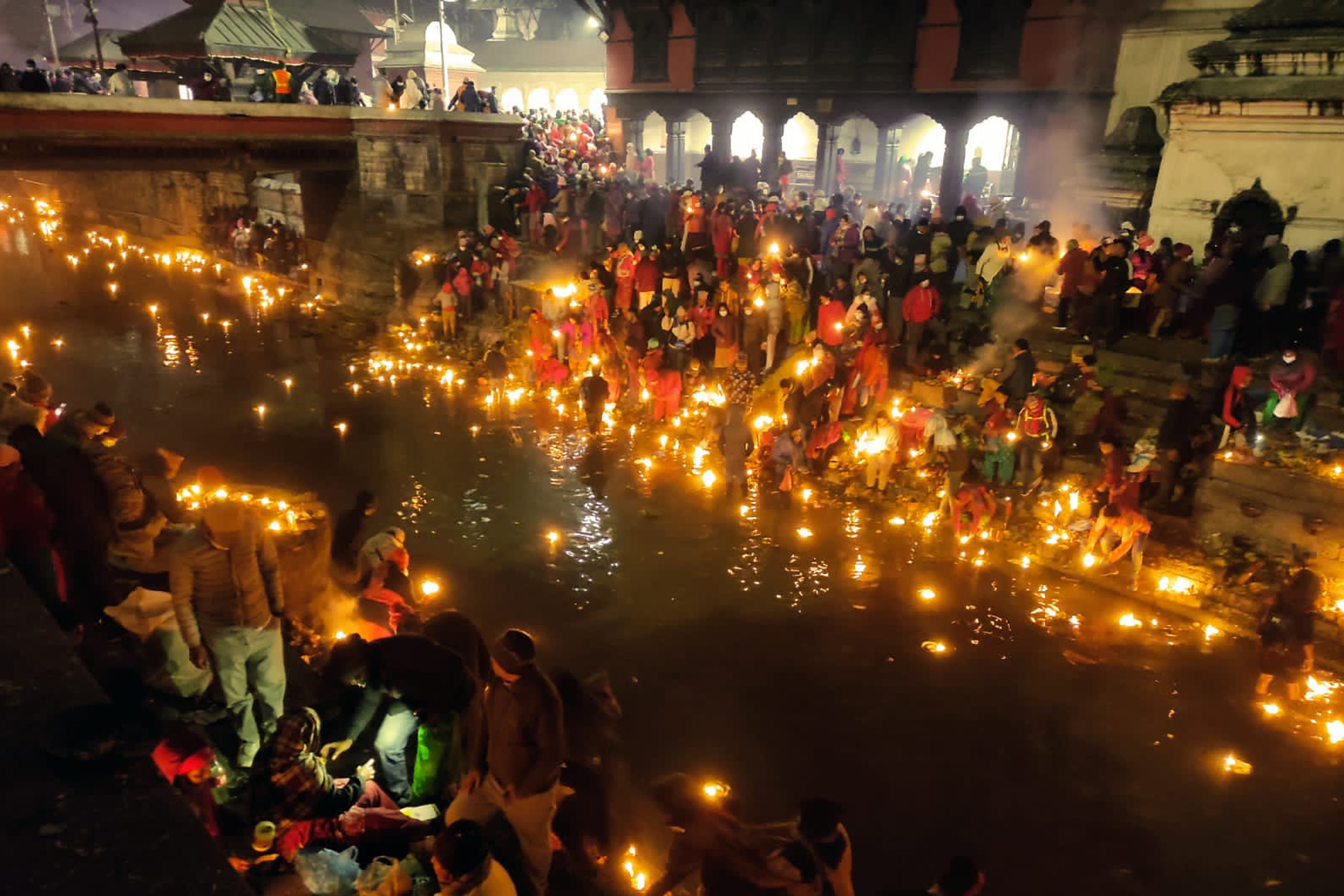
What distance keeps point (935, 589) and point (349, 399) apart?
11186 millimetres

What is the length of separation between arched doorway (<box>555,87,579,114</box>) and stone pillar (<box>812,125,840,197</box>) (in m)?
27.3

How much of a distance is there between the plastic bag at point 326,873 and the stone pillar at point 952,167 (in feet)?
78.2

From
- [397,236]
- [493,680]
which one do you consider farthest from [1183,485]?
[397,236]

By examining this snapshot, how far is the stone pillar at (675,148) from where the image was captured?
1251 inches

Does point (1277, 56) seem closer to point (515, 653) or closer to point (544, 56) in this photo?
point (515, 653)

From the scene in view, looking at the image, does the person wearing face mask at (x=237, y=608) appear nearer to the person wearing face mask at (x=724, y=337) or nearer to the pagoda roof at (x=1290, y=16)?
the person wearing face mask at (x=724, y=337)

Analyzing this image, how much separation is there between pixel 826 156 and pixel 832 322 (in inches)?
650

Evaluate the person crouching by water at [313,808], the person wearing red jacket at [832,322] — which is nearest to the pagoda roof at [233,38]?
the person wearing red jacket at [832,322]

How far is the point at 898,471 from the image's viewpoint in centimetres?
1204

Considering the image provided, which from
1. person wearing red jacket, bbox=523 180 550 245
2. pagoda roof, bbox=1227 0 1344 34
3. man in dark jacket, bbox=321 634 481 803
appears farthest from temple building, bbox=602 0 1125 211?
man in dark jacket, bbox=321 634 481 803

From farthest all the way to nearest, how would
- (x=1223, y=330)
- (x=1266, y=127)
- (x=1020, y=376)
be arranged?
1. (x=1266, y=127)
2. (x=1223, y=330)
3. (x=1020, y=376)

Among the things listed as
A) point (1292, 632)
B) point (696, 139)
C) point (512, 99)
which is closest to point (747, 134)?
point (696, 139)

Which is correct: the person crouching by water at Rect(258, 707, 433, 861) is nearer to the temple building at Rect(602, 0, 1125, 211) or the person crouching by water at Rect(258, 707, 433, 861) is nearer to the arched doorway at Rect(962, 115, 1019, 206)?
the temple building at Rect(602, 0, 1125, 211)

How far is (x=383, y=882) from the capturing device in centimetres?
414
